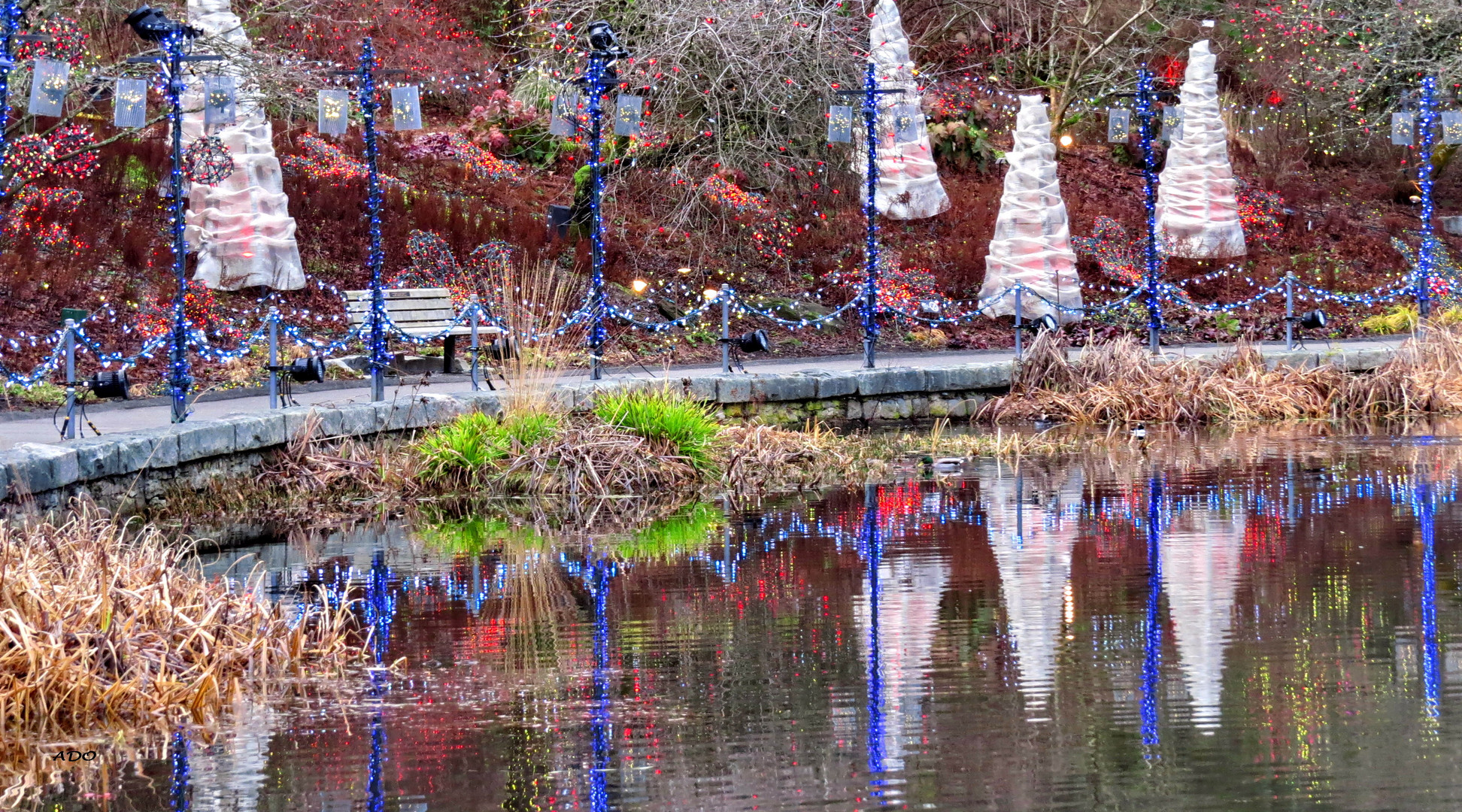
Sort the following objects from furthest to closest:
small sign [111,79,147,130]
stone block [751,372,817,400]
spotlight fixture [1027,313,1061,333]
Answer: spotlight fixture [1027,313,1061,333]
stone block [751,372,817,400]
small sign [111,79,147,130]

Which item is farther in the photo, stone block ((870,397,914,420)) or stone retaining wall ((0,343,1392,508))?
stone block ((870,397,914,420))

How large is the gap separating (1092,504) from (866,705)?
5.14m

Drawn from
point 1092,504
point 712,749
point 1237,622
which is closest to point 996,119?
point 1092,504

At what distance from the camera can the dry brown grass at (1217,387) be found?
1614 cm

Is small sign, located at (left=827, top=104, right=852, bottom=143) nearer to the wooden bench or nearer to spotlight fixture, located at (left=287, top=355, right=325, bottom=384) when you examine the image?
the wooden bench

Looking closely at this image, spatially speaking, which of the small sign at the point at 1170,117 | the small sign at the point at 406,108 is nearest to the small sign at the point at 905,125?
the small sign at the point at 1170,117

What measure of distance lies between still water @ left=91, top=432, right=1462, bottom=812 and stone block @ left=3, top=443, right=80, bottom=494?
3.20 ft

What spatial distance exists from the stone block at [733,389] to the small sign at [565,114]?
2.38 m

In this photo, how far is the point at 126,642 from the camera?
20.6ft

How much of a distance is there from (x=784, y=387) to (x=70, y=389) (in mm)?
6538

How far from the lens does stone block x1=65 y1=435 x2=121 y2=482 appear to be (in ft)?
32.8

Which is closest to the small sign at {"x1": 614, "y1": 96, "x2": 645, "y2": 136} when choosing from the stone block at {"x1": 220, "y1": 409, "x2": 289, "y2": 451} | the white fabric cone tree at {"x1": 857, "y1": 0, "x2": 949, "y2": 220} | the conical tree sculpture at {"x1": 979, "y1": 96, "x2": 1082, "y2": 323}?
the stone block at {"x1": 220, "y1": 409, "x2": 289, "y2": 451}

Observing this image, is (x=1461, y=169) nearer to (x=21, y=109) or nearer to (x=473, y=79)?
(x=473, y=79)

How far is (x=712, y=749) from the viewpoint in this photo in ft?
18.5
